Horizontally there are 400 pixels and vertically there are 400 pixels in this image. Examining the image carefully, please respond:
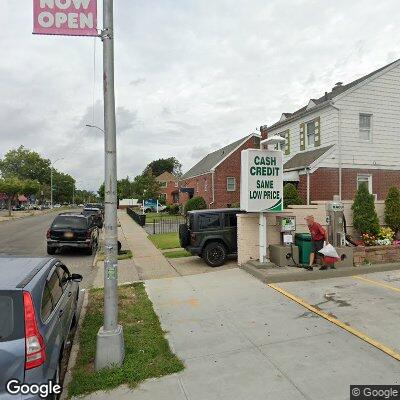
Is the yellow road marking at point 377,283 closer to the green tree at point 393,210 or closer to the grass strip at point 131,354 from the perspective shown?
the green tree at point 393,210

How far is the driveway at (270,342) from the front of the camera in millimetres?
4164

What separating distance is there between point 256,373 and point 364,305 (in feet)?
10.7

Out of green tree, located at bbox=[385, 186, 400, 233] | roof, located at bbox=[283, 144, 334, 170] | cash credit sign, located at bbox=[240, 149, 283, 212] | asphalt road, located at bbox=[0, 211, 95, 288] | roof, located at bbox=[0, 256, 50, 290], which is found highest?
roof, located at bbox=[283, 144, 334, 170]

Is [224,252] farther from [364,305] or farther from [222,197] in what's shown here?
[222,197]

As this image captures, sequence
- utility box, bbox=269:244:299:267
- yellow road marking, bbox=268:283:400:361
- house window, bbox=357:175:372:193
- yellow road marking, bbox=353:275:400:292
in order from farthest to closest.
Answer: house window, bbox=357:175:372:193, utility box, bbox=269:244:299:267, yellow road marking, bbox=353:275:400:292, yellow road marking, bbox=268:283:400:361

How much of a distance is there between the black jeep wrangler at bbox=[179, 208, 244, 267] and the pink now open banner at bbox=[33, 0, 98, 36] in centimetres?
713

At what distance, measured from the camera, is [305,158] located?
1770cm

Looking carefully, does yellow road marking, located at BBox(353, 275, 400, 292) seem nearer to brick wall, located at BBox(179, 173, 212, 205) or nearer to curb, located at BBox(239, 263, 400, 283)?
curb, located at BBox(239, 263, 400, 283)

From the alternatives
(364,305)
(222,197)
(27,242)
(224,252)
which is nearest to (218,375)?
(364,305)

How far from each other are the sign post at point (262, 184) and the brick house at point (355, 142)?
22.2 feet

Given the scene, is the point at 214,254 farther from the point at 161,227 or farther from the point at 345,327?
the point at 161,227

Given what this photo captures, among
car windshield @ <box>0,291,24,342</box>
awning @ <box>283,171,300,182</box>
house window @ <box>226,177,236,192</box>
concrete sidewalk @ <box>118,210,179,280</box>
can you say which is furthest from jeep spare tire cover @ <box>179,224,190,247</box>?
house window @ <box>226,177,236,192</box>

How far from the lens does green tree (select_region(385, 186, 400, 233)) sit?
11578 mm

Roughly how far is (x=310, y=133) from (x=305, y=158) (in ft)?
5.28
